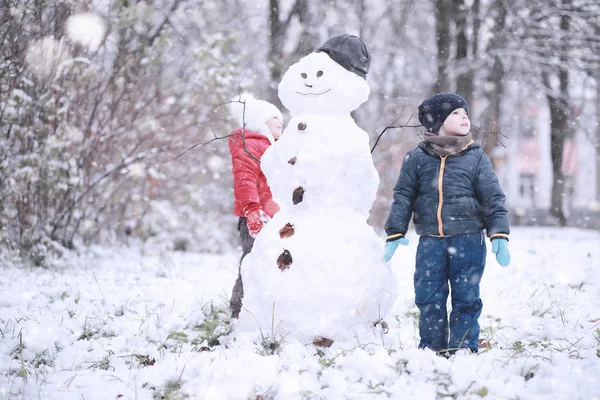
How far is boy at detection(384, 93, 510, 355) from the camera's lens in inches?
111

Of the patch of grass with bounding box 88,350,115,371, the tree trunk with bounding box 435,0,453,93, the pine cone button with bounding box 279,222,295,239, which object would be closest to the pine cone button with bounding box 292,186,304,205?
the pine cone button with bounding box 279,222,295,239

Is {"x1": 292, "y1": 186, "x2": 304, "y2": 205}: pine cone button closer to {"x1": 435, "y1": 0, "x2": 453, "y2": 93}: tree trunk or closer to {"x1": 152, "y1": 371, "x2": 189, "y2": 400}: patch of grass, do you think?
{"x1": 152, "y1": 371, "x2": 189, "y2": 400}: patch of grass

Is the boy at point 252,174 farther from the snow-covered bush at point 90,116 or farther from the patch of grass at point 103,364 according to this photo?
the snow-covered bush at point 90,116

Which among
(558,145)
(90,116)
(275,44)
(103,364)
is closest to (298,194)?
(103,364)

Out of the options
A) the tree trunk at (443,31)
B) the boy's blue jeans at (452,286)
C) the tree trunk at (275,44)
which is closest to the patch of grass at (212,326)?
the boy's blue jeans at (452,286)

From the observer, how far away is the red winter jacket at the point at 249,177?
3.47 meters

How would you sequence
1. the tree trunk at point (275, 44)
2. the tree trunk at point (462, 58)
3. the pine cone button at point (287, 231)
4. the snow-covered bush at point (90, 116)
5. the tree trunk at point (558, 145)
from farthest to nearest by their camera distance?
the tree trunk at point (558, 145) → the tree trunk at point (275, 44) → the tree trunk at point (462, 58) → the snow-covered bush at point (90, 116) → the pine cone button at point (287, 231)

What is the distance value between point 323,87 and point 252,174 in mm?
894

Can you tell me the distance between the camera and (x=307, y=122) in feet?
9.95

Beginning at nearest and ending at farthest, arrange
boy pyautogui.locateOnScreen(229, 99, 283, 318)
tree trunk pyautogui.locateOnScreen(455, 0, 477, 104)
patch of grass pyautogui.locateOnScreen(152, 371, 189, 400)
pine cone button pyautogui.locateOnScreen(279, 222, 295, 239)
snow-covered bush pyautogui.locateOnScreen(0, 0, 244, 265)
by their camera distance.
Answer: patch of grass pyautogui.locateOnScreen(152, 371, 189, 400) → pine cone button pyautogui.locateOnScreen(279, 222, 295, 239) → boy pyautogui.locateOnScreen(229, 99, 283, 318) → snow-covered bush pyautogui.locateOnScreen(0, 0, 244, 265) → tree trunk pyautogui.locateOnScreen(455, 0, 477, 104)

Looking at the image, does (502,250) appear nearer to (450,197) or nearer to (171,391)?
(450,197)

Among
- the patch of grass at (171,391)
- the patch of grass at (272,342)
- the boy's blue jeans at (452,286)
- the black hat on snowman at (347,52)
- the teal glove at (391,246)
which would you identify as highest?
the black hat on snowman at (347,52)

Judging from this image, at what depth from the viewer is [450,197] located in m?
Result: 2.85

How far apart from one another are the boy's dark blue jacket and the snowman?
0.74 feet
